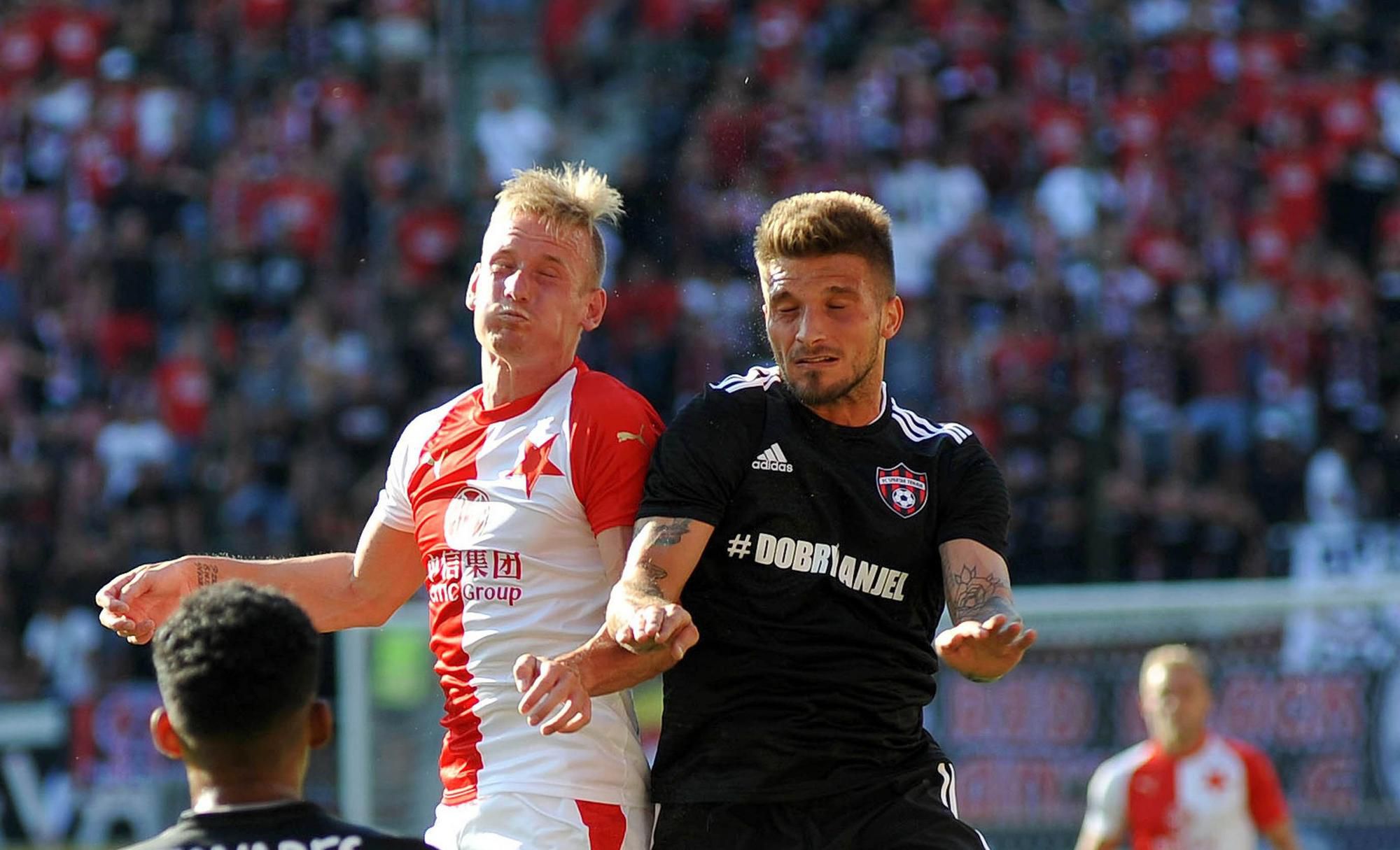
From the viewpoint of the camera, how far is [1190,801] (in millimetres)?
9336

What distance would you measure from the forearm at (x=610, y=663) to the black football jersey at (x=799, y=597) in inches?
13.4

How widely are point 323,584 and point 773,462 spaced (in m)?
1.31

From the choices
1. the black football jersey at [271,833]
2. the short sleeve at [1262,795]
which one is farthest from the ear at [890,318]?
the short sleeve at [1262,795]

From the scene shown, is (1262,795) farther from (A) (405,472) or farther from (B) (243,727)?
(B) (243,727)

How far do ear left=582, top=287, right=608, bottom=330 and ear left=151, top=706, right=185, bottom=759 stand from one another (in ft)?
6.26

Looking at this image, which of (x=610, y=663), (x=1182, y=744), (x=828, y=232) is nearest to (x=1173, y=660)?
(x=1182, y=744)

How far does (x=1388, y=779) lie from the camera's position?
34.0 ft

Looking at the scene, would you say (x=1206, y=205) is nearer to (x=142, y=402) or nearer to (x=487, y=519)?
(x=142, y=402)

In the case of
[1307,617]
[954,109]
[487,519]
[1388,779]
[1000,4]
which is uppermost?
[1000,4]

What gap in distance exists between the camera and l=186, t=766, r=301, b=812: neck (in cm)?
289

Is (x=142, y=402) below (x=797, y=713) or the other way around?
the other way around

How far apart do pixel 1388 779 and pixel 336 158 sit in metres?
10.2

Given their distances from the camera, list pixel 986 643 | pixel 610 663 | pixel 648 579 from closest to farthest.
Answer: pixel 986 643 < pixel 610 663 < pixel 648 579

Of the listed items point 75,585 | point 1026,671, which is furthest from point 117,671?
point 1026,671
